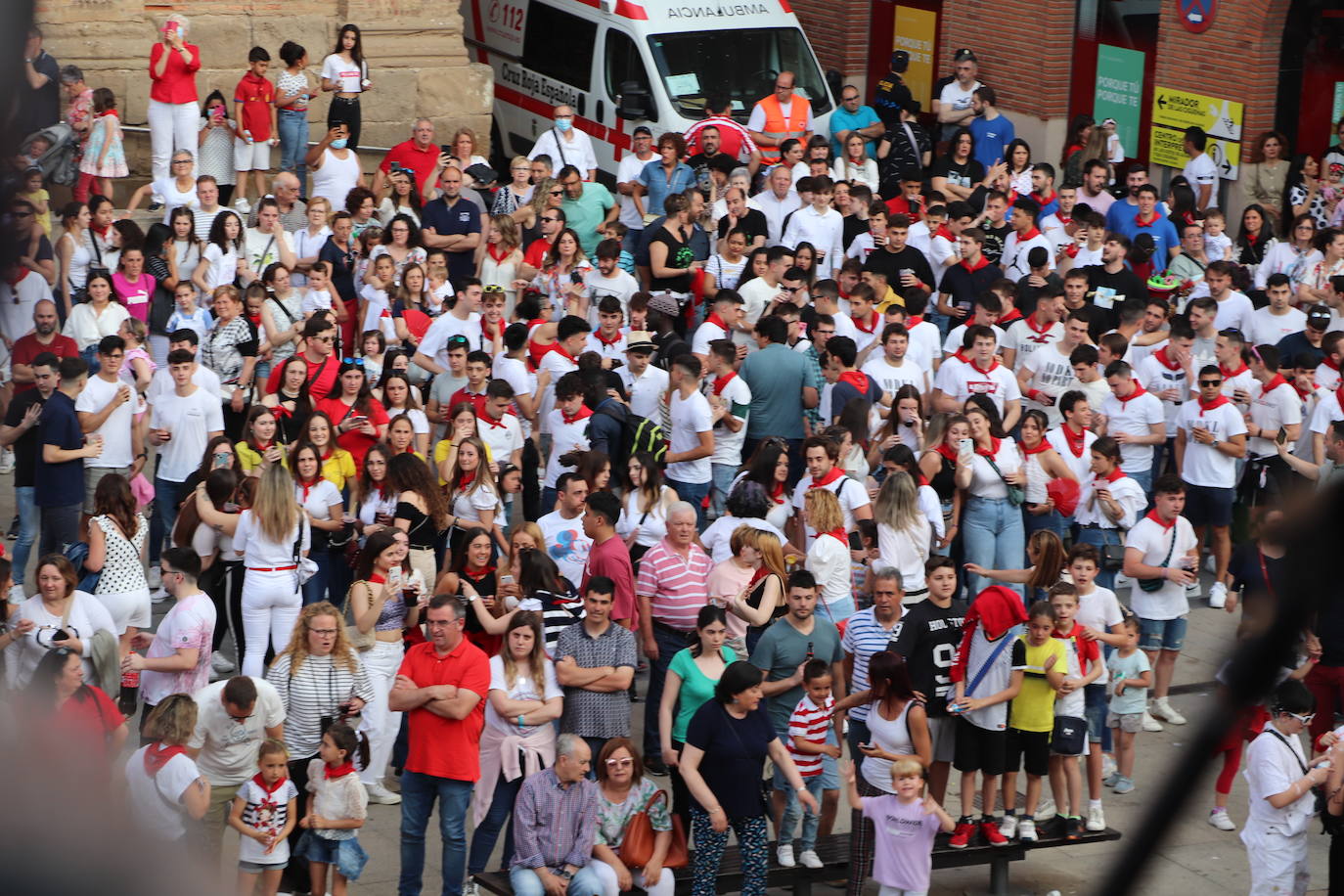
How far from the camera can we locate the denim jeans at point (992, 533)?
11336 mm

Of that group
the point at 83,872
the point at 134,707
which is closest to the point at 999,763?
the point at 134,707

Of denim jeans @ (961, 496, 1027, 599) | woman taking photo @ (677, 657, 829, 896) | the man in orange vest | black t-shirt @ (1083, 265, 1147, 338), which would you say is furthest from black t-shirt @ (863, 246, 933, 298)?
woman taking photo @ (677, 657, 829, 896)

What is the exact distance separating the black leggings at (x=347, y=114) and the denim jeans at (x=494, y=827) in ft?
34.6

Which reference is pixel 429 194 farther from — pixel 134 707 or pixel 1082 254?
pixel 134 707

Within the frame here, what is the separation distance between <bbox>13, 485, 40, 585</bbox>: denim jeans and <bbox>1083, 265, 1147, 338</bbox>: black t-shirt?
8.51m

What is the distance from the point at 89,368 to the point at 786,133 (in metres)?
9.26

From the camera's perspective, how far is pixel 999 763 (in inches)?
364

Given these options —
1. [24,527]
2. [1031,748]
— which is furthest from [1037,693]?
[24,527]

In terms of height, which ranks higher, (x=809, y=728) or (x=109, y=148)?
(x=109, y=148)

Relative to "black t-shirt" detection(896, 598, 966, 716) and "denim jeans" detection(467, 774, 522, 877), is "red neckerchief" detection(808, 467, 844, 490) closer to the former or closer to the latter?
"black t-shirt" detection(896, 598, 966, 716)

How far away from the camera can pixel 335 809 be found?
8.12 metres

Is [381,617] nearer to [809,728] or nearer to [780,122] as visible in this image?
[809,728]

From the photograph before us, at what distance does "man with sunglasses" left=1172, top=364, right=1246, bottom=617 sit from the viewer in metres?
12.3

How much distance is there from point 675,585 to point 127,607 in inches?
119
